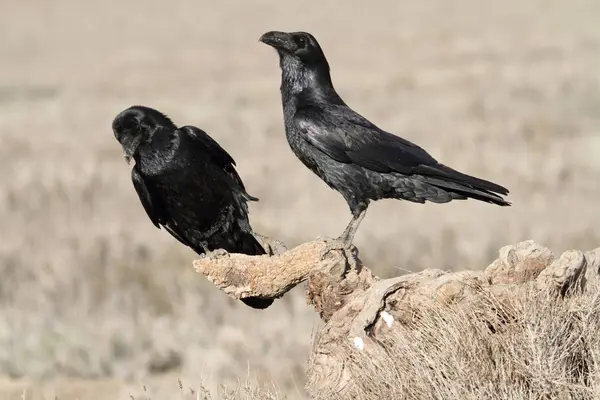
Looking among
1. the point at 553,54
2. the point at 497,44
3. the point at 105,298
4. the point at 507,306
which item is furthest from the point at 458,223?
the point at 497,44

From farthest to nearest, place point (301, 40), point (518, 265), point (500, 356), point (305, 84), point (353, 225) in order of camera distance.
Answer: point (301, 40), point (305, 84), point (353, 225), point (518, 265), point (500, 356)

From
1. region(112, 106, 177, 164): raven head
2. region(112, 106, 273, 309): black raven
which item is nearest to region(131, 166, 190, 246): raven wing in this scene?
region(112, 106, 273, 309): black raven

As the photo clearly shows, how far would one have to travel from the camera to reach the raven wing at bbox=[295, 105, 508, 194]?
268 inches

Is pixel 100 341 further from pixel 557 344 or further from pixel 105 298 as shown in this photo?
pixel 557 344

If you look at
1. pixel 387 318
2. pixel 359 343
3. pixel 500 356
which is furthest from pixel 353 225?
pixel 500 356

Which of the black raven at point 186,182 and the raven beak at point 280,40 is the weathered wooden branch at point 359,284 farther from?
the raven beak at point 280,40

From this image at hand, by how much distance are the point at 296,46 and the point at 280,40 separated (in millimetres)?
99

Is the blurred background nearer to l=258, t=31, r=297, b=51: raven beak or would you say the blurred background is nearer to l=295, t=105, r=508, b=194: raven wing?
l=295, t=105, r=508, b=194: raven wing

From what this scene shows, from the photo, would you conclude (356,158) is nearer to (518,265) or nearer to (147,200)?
(518,265)

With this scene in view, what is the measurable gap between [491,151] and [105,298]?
9.21 m

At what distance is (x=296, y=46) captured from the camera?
725cm

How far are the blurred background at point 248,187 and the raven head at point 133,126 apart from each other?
159 cm

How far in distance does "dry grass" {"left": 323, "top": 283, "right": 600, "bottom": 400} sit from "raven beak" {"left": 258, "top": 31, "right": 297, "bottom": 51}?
2096mm

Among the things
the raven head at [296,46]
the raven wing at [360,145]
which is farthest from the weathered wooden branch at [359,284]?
the raven head at [296,46]
